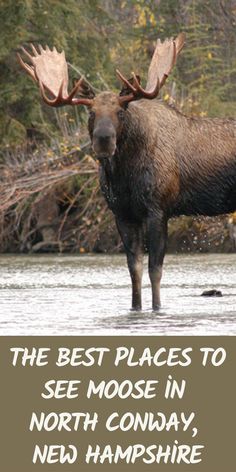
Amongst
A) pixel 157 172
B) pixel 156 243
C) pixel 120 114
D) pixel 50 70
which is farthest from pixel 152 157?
pixel 50 70

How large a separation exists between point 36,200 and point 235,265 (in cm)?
563

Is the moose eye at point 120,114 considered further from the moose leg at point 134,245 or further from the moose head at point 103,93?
the moose leg at point 134,245

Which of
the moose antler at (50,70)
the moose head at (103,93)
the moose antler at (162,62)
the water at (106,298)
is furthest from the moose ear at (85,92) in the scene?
the water at (106,298)

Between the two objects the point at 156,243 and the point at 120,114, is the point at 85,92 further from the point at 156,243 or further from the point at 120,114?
the point at 156,243

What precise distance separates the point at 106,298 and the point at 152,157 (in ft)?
9.42

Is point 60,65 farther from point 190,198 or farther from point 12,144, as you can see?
point 12,144

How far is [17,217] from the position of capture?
30.0 meters

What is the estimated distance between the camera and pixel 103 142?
51.9 ft

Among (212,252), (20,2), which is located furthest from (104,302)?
(20,2)

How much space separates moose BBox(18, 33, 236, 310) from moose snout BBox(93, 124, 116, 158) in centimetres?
6

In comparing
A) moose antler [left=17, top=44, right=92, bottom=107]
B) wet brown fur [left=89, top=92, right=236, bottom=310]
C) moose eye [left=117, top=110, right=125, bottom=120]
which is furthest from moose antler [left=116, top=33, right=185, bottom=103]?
moose antler [left=17, top=44, right=92, bottom=107]

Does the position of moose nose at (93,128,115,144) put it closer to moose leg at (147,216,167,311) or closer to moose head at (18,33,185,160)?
moose head at (18,33,185,160)

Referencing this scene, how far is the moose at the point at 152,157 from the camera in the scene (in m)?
16.4

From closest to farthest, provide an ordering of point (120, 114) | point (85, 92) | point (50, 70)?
point (120, 114)
point (85, 92)
point (50, 70)
